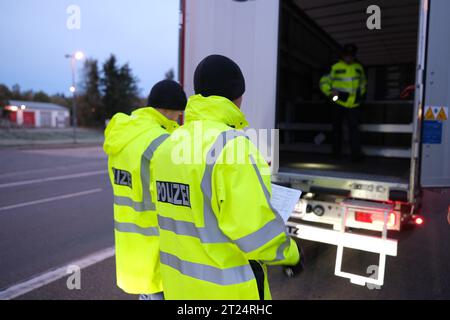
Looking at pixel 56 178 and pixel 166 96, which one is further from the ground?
pixel 166 96

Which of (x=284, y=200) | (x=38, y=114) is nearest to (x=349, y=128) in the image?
(x=284, y=200)

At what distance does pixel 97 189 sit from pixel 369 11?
6685mm

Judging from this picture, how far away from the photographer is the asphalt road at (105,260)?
362cm

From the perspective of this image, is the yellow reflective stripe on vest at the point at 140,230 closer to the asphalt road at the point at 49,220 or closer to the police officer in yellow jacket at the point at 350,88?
the asphalt road at the point at 49,220

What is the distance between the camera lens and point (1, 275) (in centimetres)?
391

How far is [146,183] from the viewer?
2076 millimetres

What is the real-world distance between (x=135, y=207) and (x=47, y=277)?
2.34 m

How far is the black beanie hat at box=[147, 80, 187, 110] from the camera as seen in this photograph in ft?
8.26

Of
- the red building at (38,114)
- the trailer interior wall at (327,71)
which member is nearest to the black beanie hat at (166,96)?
the trailer interior wall at (327,71)

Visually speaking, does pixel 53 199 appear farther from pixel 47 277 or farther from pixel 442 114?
pixel 442 114

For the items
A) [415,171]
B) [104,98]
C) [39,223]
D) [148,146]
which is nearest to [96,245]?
[39,223]

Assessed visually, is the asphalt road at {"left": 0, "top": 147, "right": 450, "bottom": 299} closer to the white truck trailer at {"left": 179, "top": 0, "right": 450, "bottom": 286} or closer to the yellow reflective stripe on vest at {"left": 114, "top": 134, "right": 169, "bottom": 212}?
the white truck trailer at {"left": 179, "top": 0, "right": 450, "bottom": 286}

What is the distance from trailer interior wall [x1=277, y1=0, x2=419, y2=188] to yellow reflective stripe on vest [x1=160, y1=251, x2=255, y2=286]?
402 cm
